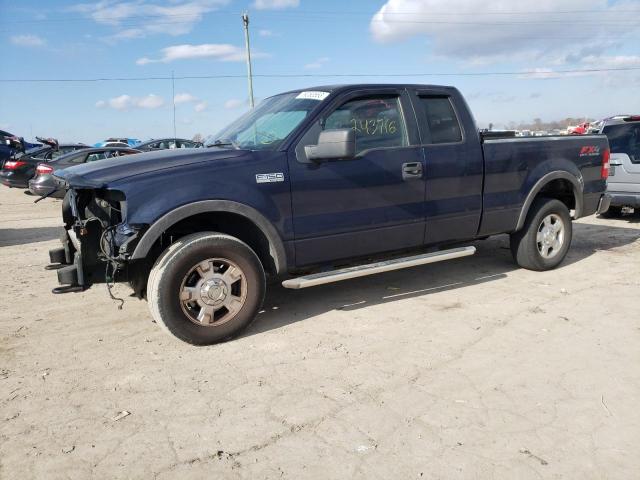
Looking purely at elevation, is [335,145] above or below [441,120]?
below

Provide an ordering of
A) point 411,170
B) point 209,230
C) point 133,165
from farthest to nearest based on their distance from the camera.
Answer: point 411,170 < point 209,230 < point 133,165

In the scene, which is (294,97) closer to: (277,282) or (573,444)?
(277,282)

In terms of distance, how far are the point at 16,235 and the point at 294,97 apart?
260 inches

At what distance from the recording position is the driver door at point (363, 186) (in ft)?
14.1

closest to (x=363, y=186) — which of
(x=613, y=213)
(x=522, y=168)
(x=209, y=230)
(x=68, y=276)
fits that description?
(x=209, y=230)

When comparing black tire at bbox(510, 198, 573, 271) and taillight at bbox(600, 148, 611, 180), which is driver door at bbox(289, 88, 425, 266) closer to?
black tire at bbox(510, 198, 573, 271)

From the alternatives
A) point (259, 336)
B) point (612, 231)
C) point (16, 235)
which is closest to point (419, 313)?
point (259, 336)

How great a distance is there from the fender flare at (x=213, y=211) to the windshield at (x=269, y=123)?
2.06ft

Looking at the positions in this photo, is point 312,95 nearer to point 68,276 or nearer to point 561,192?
point 68,276

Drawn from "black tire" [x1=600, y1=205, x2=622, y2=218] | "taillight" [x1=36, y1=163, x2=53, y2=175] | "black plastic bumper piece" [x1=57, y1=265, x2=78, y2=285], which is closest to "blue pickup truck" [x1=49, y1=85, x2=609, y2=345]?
"black plastic bumper piece" [x1=57, y1=265, x2=78, y2=285]

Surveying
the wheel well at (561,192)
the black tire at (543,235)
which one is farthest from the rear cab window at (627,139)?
the black tire at (543,235)

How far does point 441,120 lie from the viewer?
512 centimetres

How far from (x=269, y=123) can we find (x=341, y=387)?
246cm

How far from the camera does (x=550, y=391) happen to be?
3279 mm
